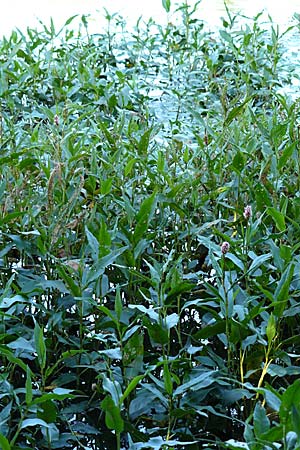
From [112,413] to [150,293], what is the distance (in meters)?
0.42

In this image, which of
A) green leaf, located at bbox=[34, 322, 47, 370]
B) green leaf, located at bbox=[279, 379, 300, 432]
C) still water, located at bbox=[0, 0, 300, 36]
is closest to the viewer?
green leaf, located at bbox=[279, 379, 300, 432]

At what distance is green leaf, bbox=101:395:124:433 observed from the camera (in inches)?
51.4

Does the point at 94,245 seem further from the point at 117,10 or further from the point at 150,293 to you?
the point at 117,10

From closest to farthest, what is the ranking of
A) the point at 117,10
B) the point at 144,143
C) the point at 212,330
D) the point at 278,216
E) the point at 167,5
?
the point at 212,330 → the point at 278,216 → the point at 144,143 → the point at 167,5 → the point at 117,10

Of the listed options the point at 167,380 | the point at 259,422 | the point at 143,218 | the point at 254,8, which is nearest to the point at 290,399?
the point at 259,422

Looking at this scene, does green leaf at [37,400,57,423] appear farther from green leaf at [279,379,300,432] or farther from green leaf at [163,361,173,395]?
green leaf at [279,379,300,432]

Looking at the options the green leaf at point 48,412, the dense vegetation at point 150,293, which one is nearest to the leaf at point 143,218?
the dense vegetation at point 150,293

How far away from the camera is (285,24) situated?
510 centimetres

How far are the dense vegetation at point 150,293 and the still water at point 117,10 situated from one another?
259 centimetres

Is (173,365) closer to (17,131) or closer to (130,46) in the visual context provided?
A: (17,131)

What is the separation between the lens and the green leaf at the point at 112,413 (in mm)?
1305

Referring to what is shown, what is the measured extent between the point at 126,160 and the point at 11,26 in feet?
9.58

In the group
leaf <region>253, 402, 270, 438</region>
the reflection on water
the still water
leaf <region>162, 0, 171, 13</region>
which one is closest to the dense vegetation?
leaf <region>253, 402, 270, 438</region>

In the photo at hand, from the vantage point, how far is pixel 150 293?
170 cm
